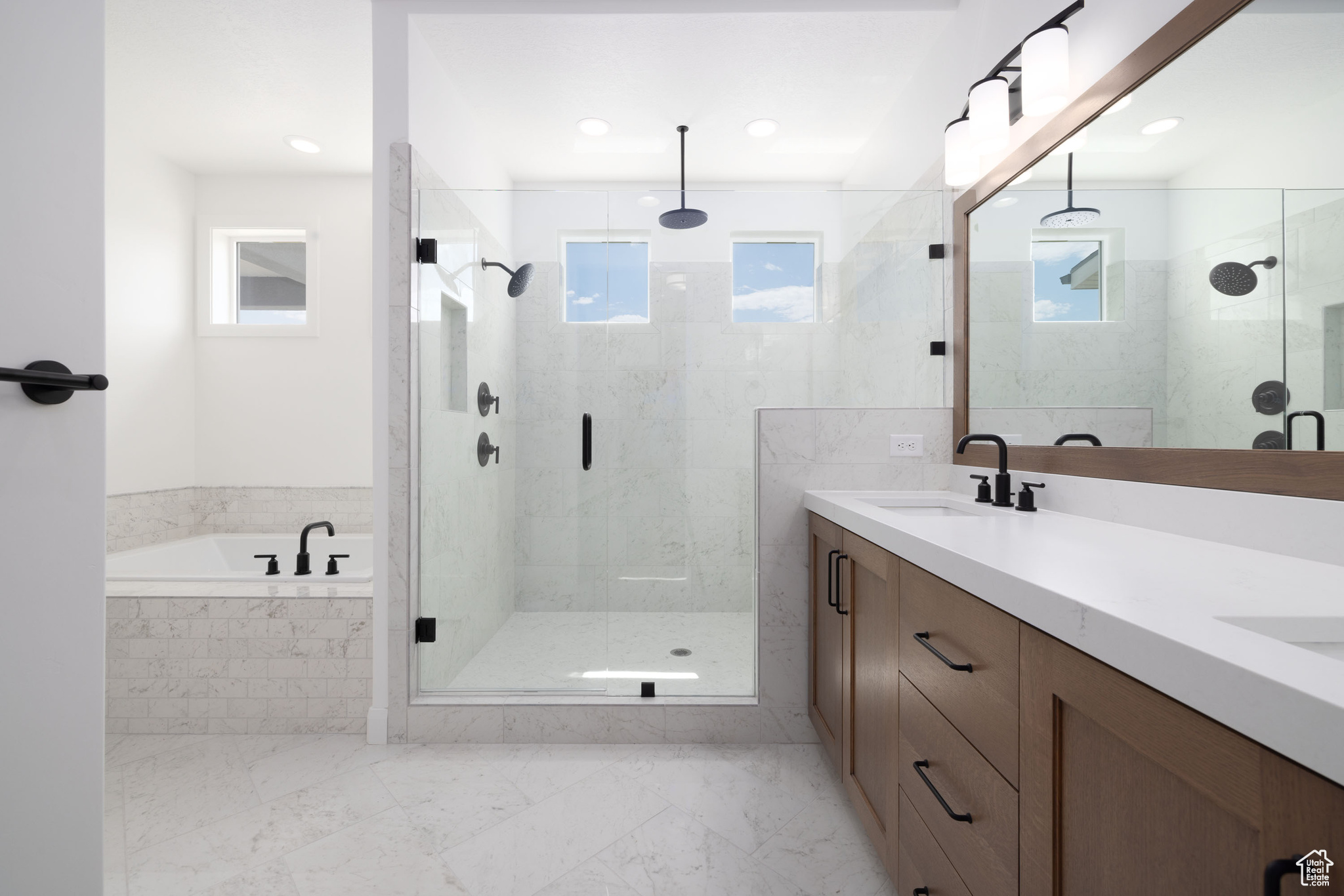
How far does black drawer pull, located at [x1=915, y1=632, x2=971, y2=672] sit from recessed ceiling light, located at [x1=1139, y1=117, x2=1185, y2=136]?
3.88 feet

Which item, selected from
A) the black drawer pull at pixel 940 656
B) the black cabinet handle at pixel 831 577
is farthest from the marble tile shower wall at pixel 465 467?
the black drawer pull at pixel 940 656

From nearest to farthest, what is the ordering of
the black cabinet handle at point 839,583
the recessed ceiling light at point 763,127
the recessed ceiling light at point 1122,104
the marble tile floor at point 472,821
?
the recessed ceiling light at point 1122,104 < the marble tile floor at point 472,821 < the black cabinet handle at point 839,583 < the recessed ceiling light at point 763,127

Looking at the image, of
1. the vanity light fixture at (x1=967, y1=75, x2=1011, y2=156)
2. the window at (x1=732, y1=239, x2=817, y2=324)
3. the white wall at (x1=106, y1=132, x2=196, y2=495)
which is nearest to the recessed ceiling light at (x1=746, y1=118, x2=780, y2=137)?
the window at (x1=732, y1=239, x2=817, y2=324)

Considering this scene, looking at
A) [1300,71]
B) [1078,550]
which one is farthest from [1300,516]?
[1300,71]

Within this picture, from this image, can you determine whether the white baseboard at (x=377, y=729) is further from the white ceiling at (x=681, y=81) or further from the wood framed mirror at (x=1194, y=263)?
the white ceiling at (x=681, y=81)

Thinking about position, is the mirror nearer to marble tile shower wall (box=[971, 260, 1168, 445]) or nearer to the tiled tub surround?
marble tile shower wall (box=[971, 260, 1168, 445])

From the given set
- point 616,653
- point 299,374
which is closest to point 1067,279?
point 616,653

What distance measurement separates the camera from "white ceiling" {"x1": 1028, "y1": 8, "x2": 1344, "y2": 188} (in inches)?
36.6

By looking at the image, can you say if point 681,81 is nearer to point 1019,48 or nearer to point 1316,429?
point 1019,48

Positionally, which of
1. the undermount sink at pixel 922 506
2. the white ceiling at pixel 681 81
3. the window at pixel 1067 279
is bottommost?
the undermount sink at pixel 922 506

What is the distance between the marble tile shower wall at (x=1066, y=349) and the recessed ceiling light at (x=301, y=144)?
10.6 ft

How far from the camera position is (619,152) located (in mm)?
3143

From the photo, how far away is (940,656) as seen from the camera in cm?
102

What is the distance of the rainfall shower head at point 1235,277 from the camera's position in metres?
1.04
